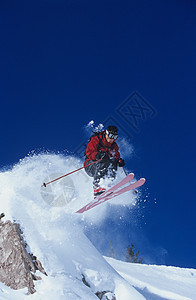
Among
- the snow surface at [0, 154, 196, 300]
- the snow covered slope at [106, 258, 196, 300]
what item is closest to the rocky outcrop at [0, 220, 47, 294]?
the snow surface at [0, 154, 196, 300]

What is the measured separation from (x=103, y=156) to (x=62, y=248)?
308 centimetres

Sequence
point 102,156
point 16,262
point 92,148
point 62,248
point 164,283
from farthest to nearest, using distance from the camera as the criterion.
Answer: point 164,283
point 92,148
point 102,156
point 62,248
point 16,262

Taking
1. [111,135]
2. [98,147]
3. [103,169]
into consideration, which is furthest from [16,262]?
[111,135]

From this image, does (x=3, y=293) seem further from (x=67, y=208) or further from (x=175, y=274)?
(x=175, y=274)

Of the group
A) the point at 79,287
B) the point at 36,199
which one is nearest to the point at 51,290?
the point at 79,287

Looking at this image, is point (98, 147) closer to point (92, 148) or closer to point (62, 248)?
point (92, 148)

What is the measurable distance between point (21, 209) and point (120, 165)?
11.2 feet

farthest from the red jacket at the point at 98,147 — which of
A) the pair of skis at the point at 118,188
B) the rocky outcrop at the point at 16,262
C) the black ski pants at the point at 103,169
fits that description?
the rocky outcrop at the point at 16,262

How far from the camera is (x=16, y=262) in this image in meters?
5.31

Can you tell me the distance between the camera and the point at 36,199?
7664 millimetres

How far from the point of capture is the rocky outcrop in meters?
5.05

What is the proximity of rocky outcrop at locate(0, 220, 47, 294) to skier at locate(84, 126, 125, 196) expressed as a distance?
10.2 ft

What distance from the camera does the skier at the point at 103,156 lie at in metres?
7.95

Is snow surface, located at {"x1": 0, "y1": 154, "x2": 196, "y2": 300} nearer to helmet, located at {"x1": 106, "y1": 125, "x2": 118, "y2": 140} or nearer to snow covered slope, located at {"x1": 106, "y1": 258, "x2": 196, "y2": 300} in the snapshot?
snow covered slope, located at {"x1": 106, "y1": 258, "x2": 196, "y2": 300}
